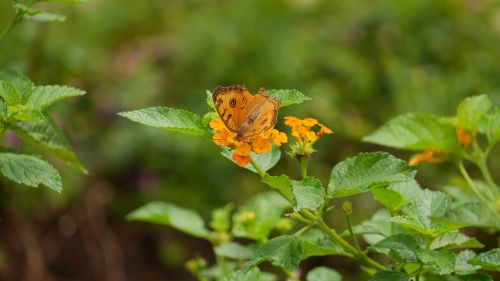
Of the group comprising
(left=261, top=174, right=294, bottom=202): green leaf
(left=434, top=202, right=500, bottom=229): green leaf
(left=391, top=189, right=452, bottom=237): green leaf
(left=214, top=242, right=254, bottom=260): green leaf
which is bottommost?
(left=214, top=242, right=254, bottom=260): green leaf

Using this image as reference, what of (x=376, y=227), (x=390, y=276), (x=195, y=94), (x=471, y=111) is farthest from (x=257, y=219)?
(x=195, y=94)

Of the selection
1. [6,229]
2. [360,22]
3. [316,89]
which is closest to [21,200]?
[6,229]

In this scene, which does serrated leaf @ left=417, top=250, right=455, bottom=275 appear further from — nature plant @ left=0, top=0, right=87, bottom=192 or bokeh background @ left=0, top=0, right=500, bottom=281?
bokeh background @ left=0, top=0, right=500, bottom=281

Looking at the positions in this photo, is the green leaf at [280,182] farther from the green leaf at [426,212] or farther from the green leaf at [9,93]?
the green leaf at [9,93]

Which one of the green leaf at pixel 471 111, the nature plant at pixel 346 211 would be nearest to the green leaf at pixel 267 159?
the nature plant at pixel 346 211

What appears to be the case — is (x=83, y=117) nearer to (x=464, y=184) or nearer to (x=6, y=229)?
(x=6, y=229)

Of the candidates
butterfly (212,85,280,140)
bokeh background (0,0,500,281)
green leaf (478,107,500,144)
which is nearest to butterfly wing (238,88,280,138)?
butterfly (212,85,280,140)
